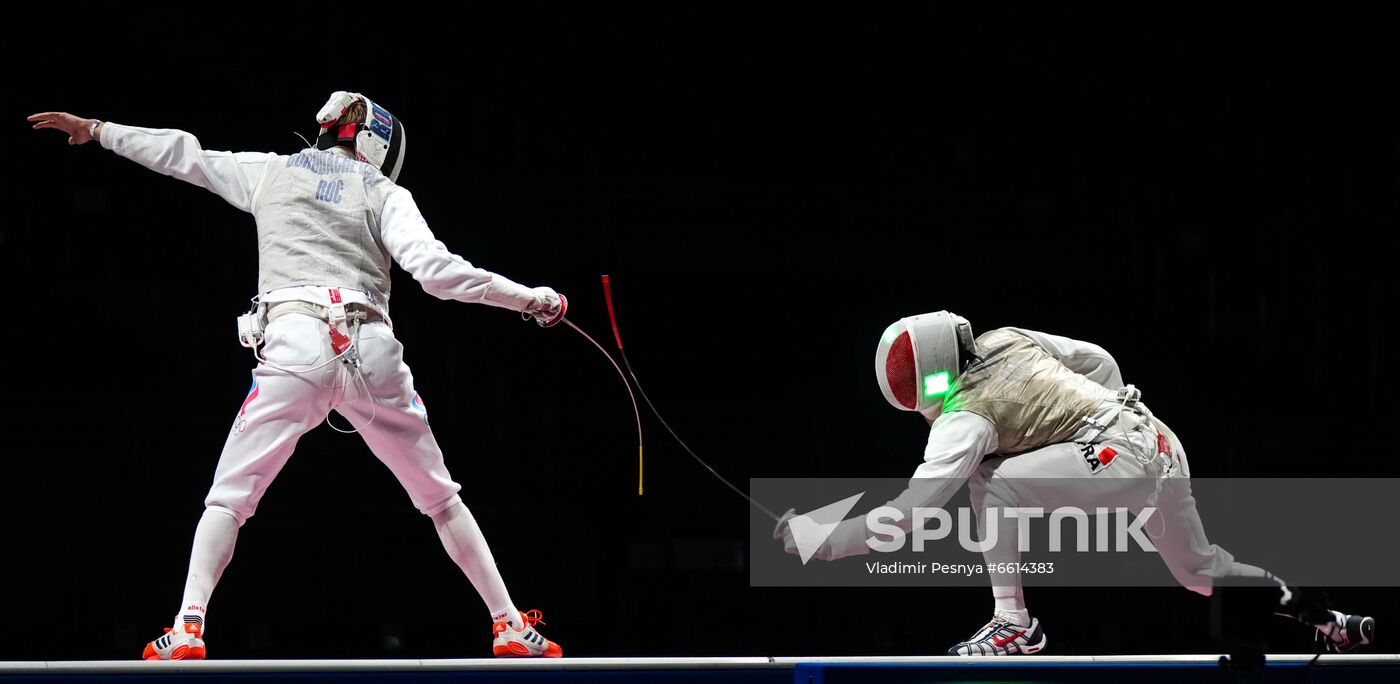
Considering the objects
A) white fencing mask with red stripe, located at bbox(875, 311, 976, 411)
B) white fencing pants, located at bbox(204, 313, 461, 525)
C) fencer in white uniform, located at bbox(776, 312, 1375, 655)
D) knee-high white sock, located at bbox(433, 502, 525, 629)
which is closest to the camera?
white fencing pants, located at bbox(204, 313, 461, 525)

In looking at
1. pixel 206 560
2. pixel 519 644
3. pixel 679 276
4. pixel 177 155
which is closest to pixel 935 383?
pixel 519 644

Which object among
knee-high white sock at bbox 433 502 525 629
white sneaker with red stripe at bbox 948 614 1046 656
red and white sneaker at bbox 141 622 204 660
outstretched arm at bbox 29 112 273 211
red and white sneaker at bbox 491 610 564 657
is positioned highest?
outstretched arm at bbox 29 112 273 211

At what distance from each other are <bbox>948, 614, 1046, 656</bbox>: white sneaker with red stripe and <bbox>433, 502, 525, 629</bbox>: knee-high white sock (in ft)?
3.20

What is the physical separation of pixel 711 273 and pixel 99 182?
81.7 inches

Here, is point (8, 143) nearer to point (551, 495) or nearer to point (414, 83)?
point (414, 83)

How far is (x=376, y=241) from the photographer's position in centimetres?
282

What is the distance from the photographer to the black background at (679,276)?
168 inches

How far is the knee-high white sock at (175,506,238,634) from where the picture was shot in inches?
99.7

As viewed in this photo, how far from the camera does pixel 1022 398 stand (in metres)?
3.01

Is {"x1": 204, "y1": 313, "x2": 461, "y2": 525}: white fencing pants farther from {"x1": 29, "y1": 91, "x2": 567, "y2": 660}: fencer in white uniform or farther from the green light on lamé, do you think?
the green light on lamé

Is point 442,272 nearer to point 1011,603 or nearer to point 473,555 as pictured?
point 473,555

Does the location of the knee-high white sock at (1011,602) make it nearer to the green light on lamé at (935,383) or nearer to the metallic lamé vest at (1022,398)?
the metallic lamé vest at (1022,398)

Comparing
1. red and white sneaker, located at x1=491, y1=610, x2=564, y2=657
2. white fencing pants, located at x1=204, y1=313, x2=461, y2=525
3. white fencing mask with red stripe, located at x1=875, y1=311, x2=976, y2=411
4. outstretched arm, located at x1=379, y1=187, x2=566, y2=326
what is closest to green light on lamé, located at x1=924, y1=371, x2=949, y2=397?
white fencing mask with red stripe, located at x1=875, y1=311, x2=976, y2=411

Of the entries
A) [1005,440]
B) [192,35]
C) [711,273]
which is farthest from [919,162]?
[192,35]
